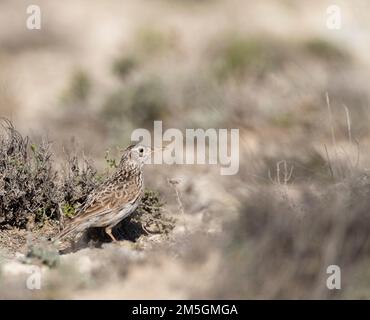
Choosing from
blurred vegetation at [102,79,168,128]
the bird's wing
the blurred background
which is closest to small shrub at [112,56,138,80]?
the blurred background

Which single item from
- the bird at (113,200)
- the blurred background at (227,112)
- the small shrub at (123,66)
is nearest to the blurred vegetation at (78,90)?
the blurred background at (227,112)

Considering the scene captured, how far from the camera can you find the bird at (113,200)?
10.8 m

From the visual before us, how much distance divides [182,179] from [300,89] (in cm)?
355

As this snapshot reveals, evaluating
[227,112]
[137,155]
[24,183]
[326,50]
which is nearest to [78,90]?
[227,112]

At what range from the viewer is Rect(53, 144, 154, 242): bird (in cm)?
1084

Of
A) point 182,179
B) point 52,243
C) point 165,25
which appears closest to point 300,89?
point 182,179

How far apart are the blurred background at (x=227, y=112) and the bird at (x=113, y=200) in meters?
0.67

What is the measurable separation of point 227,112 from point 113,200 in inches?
233

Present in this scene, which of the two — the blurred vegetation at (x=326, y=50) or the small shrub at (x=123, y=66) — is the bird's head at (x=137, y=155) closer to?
the small shrub at (x=123, y=66)

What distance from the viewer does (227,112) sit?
16531 millimetres

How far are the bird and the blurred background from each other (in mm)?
668

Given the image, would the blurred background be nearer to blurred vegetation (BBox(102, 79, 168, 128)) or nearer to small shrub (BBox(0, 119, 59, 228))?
blurred vegetation (BBox(102, 79, 168, 128))

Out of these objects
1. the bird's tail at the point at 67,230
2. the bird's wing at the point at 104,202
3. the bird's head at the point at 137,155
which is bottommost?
the bird's tail at the point at 67,230
